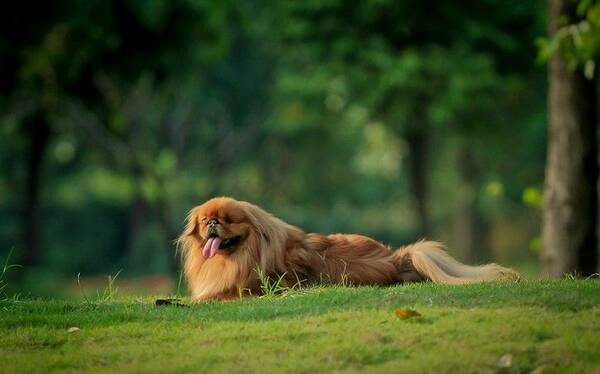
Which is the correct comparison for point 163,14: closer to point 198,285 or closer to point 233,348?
point 198,285

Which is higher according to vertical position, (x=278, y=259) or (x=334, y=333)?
(x=278, y=259)

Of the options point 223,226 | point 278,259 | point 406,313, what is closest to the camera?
point 406,313

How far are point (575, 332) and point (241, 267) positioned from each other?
3.59 metres

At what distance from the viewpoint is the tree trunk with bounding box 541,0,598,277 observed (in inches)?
585

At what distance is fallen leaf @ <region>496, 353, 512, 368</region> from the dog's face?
11.9 feet

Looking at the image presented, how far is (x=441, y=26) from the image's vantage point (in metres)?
26.0

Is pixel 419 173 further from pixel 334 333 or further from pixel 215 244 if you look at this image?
pixel 334 333

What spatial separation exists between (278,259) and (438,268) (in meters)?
1.54

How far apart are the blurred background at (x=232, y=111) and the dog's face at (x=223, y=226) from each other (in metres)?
6.78

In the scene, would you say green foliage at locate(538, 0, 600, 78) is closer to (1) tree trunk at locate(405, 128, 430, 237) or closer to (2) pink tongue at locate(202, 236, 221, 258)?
(2) pink tongue at locate(202, 236, 221, 258)

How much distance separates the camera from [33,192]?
28.1m

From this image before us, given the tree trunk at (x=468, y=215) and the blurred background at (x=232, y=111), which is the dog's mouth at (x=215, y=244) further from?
the tree trunk at (x=468, y=215)

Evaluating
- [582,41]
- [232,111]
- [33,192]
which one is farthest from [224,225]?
[232,111]

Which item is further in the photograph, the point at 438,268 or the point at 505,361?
the point at 438,268
